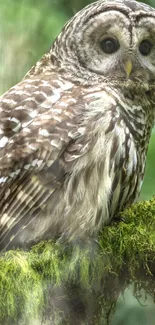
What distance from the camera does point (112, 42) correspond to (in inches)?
101

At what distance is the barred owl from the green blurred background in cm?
23

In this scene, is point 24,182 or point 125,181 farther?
point 125,181

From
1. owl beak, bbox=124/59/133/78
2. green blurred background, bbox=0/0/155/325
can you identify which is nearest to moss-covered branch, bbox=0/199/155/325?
green blurred background, bbox=0/0/155/325

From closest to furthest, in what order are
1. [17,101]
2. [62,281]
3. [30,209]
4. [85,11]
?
[62,281] → [30,209] → [17,101] → [85,11]

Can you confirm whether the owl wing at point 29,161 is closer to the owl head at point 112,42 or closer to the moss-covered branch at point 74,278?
the moss-covered branch at point 74,278

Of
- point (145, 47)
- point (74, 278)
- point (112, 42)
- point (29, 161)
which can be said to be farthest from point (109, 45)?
point (74, 278)

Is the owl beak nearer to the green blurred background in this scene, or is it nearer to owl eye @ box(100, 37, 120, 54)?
owl eye @ box(100, 37, 120, 54)

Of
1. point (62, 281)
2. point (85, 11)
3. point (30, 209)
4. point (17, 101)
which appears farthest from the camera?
point (85, 11)

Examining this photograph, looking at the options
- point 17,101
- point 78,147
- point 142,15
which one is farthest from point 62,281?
point 142,15

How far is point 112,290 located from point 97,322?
103 millimetres

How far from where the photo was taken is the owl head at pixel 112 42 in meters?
Result: 2.55

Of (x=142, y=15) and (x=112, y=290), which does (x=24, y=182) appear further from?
(x=142, y=15)

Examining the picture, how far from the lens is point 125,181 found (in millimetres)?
2445

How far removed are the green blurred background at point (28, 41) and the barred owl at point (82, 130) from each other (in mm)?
230
